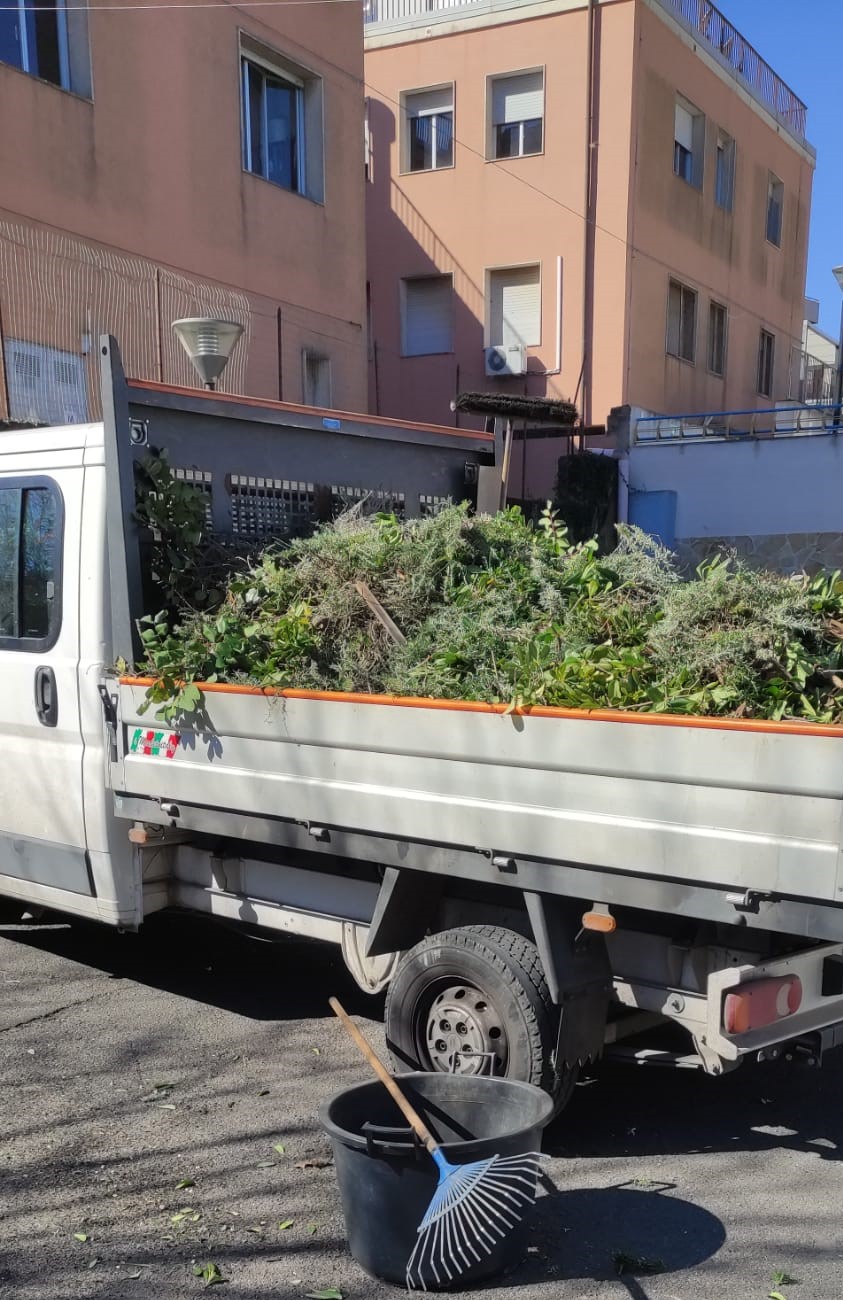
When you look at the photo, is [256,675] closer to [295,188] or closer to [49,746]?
[49,746]

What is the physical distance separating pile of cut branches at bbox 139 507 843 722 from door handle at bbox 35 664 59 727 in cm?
55

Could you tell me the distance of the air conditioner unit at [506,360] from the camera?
63.4 ft

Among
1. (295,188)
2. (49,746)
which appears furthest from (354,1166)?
(295,188)

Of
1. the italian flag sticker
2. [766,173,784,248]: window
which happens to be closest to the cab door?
the italian flag sticker

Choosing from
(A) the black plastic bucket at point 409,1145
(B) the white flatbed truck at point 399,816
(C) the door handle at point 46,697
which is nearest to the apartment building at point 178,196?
(B) the white flatbed truck at point 399,816

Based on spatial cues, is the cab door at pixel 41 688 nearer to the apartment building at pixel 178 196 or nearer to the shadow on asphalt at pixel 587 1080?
the shadow on asphalt at pixel 587 1080

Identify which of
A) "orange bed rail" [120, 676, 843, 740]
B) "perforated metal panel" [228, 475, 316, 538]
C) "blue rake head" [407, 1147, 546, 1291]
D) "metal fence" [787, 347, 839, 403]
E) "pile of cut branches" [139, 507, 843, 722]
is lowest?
"blue rake head" [407, 1147, 546, 1291]

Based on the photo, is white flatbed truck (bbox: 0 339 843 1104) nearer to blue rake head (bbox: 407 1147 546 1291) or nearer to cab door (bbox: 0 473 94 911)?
cab door (bbox: 0 473 94 911)

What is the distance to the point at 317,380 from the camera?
15.1 metres

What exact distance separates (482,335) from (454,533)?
1603 cm

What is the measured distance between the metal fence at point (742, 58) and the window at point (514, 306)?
4902 millimetres

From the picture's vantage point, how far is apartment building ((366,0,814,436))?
18.7 m

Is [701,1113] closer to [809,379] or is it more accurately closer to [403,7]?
[403,7]

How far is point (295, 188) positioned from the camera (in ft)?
48.6
